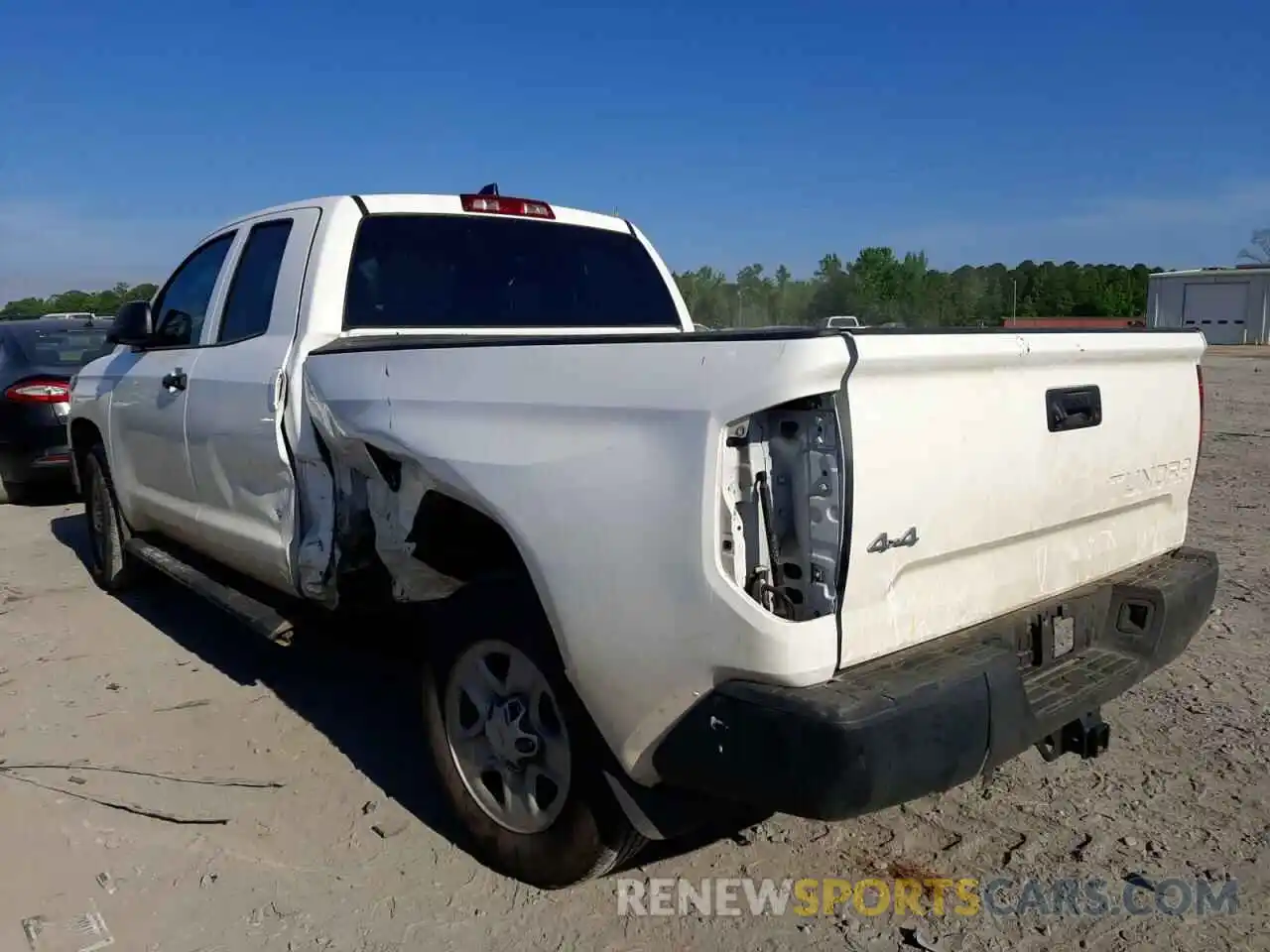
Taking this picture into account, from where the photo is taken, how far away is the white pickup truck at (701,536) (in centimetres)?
223

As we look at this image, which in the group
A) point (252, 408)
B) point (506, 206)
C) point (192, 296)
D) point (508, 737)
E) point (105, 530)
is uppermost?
point (506, 206)

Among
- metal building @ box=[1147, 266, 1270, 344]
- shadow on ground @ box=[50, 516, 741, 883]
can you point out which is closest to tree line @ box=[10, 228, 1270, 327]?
shadow on ground @ box=[50, 516, 741, 883]

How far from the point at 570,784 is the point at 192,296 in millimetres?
3587

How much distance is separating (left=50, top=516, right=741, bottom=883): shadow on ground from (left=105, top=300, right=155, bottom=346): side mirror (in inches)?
61.6

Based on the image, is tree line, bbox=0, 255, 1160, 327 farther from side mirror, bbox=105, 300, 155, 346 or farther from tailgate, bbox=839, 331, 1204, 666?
side mirror, bbox=105, 300, 155, 346

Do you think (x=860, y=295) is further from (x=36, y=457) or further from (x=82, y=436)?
(x=36, y=457)

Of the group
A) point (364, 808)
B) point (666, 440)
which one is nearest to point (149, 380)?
point (364, 808)

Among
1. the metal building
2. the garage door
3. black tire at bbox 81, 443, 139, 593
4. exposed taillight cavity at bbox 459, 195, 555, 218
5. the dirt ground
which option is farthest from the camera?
the garage door

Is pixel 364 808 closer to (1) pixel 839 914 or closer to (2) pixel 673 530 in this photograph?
(1) pixel 839 914

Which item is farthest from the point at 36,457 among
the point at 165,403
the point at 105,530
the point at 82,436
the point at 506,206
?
the point at 506,206

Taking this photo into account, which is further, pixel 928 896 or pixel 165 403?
pixel 165 403

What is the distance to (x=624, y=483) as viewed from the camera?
2406mm

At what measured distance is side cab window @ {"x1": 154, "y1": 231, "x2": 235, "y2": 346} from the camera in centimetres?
491

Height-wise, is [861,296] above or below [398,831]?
above
